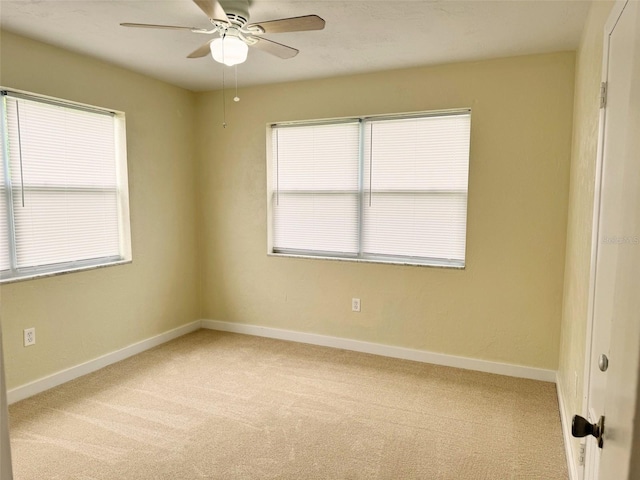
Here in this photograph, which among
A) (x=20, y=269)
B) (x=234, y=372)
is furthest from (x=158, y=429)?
(x=20, y=269)

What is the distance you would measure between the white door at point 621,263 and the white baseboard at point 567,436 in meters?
0.61

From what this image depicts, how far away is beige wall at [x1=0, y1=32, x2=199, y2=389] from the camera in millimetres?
2877

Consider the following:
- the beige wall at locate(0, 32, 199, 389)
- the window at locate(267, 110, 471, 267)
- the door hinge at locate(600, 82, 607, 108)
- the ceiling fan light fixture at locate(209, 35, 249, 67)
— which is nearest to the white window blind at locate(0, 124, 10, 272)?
the beige wall at locate(0, 32, 199, 389)

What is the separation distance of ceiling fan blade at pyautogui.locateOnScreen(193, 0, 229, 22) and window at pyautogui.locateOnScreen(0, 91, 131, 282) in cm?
175

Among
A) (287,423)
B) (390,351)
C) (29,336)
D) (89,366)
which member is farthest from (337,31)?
(89,366)

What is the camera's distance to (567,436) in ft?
7.77

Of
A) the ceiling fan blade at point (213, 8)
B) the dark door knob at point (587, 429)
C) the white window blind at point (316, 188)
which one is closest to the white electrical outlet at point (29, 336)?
the white window blind at point (316, 188)

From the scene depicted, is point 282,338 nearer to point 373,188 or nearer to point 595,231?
point 373,188

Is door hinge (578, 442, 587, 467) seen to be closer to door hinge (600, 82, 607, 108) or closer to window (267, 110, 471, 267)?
door hinge (600, 82, 607, 108)

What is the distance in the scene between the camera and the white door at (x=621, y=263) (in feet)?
1.95

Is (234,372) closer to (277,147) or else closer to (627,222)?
(277,147)

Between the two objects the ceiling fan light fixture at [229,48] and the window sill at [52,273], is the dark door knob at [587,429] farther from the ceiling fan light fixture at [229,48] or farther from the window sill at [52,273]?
the window sill at [52,273]

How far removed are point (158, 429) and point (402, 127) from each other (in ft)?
9.67

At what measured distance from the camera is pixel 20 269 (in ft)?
9.54
